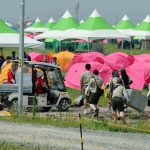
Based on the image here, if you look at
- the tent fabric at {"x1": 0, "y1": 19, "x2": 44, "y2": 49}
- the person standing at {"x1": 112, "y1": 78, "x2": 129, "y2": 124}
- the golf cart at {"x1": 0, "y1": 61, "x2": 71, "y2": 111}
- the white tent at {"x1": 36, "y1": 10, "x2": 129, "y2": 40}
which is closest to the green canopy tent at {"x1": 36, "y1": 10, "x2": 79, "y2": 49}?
the white tent at {"x1": 36, "y1": 10, "x2": 129, "y2": 40}

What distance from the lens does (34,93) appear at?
2128 cm

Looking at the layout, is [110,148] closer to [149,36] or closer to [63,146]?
[63,146]

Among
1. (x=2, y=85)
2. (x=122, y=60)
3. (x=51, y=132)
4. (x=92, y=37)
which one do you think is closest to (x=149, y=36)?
(x=92, y=37)

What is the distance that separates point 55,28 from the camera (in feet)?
163

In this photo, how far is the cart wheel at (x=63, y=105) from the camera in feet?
71.9

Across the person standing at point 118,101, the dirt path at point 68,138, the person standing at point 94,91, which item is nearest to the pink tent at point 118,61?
the person standing at point 94,91

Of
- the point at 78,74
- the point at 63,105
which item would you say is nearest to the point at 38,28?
the point at 78,74

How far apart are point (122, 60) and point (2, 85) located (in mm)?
15044

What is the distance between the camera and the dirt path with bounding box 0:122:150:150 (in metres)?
13.3

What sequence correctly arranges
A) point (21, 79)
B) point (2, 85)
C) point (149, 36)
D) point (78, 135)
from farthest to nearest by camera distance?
point (149, 36) → point (2, 85) → point (21, 79) → point (78, 135)

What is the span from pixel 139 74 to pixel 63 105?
984cm

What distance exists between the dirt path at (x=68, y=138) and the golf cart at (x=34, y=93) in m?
4.15

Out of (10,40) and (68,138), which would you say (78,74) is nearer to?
(10,40)

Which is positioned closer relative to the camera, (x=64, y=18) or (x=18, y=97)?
(x=18, y=97)
